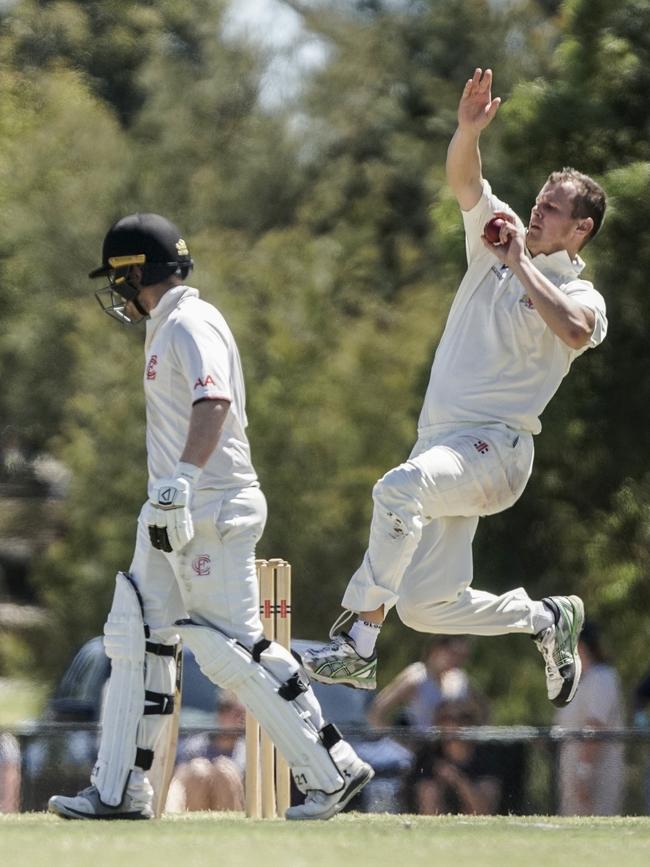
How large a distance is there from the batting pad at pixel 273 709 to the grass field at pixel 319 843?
0.56ft

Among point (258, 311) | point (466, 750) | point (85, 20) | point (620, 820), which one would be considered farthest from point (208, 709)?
point (85, 20)

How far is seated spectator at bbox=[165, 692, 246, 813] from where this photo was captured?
8086 millimetres

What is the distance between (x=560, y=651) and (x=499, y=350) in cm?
108

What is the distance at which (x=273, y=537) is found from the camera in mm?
17266

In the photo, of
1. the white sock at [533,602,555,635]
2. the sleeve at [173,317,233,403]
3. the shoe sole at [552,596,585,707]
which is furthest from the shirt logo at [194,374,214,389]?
the shoe sole at [552,596,585,707]

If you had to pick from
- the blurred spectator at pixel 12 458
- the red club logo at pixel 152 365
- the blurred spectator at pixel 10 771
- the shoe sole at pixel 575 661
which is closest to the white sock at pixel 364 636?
the shoe sole at pixel 575 661

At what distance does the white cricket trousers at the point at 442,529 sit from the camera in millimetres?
6348

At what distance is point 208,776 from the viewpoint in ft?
26.6

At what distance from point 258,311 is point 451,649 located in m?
9.56

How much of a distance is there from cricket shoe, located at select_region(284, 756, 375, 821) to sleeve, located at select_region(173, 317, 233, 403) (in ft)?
4.12

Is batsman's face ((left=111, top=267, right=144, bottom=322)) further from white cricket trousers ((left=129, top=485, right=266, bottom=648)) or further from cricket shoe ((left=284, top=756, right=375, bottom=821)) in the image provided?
cricket shoe ((left=284, top=756, right=375, bottom=821))

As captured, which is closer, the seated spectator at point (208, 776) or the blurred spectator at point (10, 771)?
the blurred spectator at point (10, 771)

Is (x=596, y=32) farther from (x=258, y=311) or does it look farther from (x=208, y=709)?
(x=258, y=311)

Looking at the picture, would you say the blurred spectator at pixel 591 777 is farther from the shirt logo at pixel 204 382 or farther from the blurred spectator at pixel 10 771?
the shirt logo at pixel 204 382
